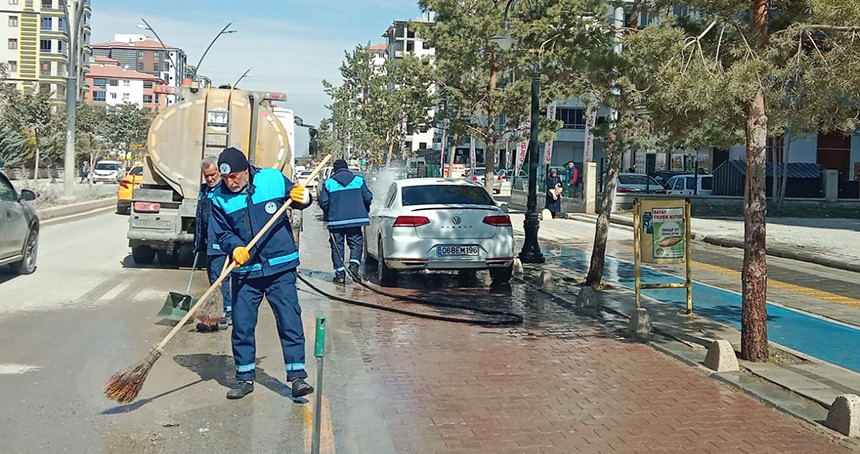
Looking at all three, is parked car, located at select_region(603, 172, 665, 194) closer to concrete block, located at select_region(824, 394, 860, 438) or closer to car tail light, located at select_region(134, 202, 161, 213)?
car tail light, located at select_region(134, 202, 161, 213)

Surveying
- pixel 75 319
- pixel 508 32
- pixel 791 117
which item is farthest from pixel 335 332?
pixel 508 32

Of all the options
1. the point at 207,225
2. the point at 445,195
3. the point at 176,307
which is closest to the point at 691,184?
the point at 445,195

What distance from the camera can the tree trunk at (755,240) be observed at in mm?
7914

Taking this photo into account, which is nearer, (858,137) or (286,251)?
(286,251)

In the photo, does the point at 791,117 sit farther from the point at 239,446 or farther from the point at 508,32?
the point at 508,32

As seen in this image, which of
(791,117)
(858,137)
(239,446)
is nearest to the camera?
(239,446)

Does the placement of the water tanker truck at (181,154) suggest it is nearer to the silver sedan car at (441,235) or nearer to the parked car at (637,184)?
the silver sedan car at (441,235)

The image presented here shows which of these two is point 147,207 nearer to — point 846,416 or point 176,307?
point 176,307

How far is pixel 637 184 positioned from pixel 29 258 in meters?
29.8

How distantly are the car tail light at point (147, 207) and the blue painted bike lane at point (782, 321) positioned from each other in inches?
292

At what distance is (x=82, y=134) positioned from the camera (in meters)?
63.9

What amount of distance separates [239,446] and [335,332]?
158 inches

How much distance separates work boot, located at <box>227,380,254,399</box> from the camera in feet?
21.7

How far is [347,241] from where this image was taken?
13.4 metres
